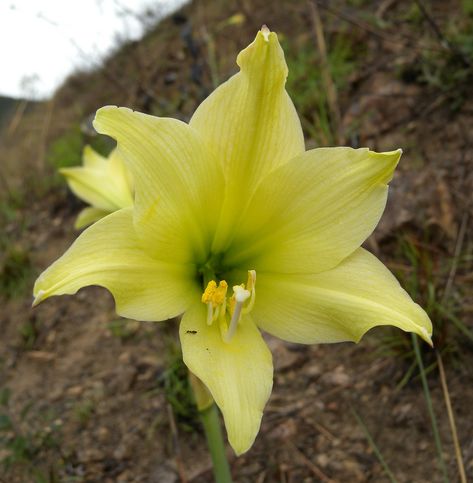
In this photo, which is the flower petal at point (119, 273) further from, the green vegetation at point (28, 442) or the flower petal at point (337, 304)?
the green vegetation at point (28, 442)

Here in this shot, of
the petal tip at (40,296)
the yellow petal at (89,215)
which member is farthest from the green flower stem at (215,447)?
the yellow petal at (89,215)

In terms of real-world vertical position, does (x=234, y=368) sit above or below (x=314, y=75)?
above

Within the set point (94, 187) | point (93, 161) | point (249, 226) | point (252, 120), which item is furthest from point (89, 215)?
point (252, 120)

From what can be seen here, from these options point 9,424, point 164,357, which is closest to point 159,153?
point 9,424

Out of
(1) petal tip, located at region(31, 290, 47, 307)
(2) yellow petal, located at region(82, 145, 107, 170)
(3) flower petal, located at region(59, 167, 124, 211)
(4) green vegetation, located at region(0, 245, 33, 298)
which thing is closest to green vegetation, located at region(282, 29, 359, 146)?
(2) yellow petal, located at region(82, 145, 107, 170)

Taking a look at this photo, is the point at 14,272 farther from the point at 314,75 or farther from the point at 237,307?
the point at 237,307
